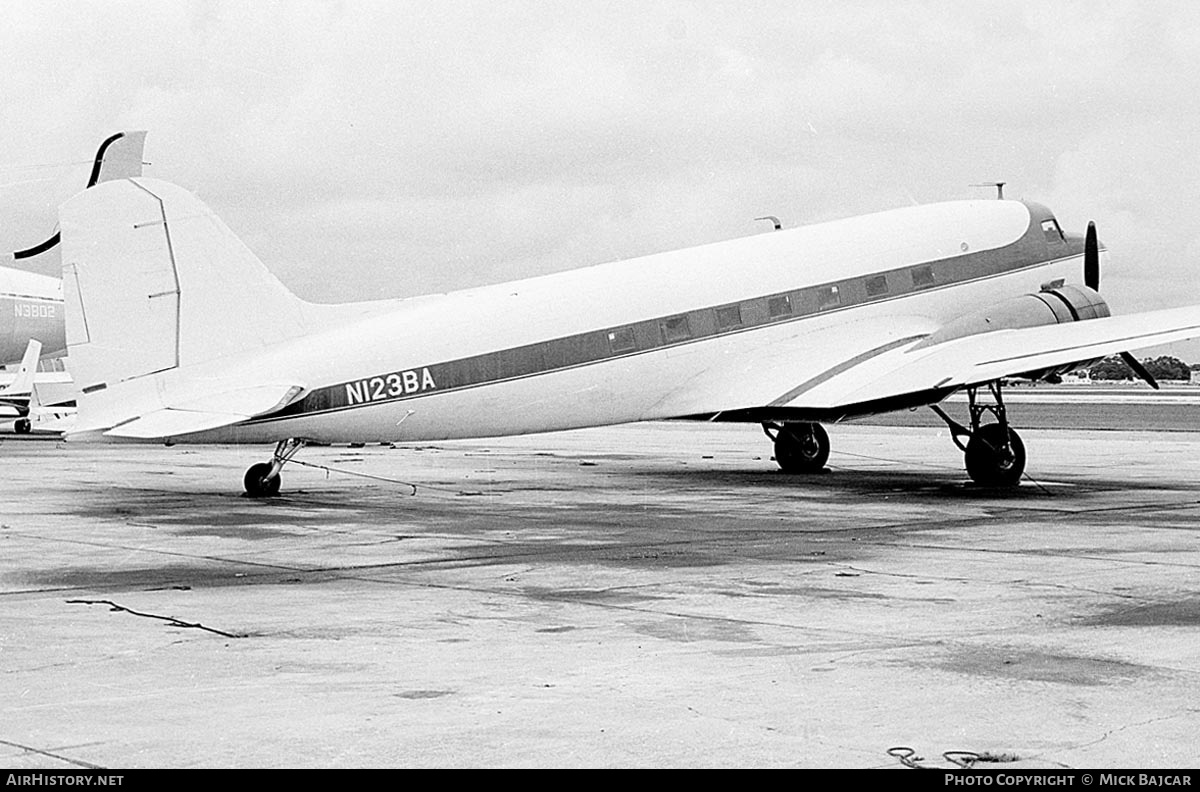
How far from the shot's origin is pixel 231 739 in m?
7.81

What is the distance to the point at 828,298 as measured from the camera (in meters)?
26.9

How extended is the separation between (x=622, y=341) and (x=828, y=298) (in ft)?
14.4

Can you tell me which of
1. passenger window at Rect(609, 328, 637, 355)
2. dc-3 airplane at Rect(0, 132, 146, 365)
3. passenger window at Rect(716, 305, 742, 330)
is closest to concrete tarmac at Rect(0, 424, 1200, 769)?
passenger window at Rect(609, 328, 637, 355)

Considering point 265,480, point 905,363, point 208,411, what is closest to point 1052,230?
point 905,363

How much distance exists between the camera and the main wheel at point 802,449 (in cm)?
3038

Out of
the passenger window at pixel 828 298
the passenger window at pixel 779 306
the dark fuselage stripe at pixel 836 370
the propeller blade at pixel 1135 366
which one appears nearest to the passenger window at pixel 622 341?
the dark fuselage stripe at pixel 836 370

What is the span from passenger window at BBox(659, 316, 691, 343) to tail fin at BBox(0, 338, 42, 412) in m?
27.7

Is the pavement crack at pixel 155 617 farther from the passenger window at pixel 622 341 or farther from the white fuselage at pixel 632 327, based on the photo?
the passenger window at pixel 622 341

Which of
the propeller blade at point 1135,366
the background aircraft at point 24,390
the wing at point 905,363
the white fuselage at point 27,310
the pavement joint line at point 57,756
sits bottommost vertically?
the pavement joint line at point 57,756

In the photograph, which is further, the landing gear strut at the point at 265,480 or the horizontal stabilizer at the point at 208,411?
the landing gear strut at the point at 265,480

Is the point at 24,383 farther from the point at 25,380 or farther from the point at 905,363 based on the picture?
the point at 905,363

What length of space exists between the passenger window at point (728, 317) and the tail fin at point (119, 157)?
62.0 ft

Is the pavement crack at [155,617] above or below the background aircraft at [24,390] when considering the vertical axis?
below

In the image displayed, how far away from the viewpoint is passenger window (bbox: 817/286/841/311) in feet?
88.0
